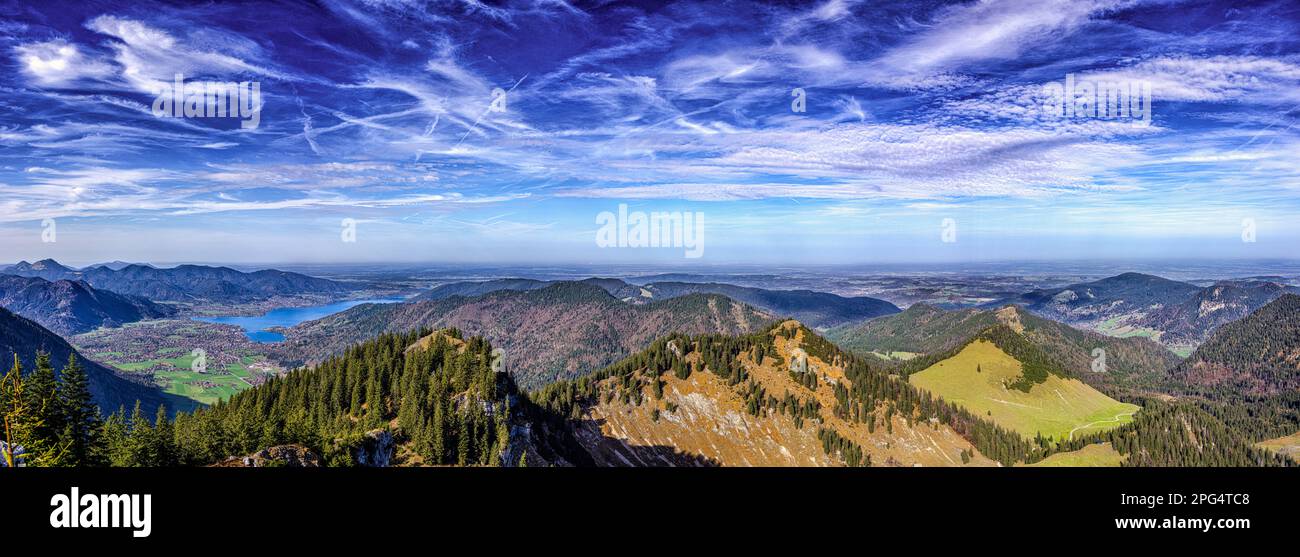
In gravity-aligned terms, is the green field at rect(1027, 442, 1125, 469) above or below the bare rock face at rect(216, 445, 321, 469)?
below

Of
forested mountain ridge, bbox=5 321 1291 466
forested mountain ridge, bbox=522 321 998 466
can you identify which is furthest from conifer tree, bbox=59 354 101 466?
forested mountain ridge, bbox=522 321 998 466

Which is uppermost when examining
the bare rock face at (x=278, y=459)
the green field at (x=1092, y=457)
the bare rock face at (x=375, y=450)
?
the bare rock face at (x=278, y=459)

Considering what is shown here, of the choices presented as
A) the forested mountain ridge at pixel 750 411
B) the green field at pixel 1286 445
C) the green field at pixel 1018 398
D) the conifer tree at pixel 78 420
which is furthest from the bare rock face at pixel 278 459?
the green field at pixel 1286 445

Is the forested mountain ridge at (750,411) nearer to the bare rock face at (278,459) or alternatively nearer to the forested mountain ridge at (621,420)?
the forested mountain ridge at (621,420)

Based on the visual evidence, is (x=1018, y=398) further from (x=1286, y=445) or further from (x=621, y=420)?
(x=621, y=420)

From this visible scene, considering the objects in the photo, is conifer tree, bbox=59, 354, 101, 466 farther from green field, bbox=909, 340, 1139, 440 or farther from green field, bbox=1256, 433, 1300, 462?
green field, bbox=1256, 433, 1300, 462

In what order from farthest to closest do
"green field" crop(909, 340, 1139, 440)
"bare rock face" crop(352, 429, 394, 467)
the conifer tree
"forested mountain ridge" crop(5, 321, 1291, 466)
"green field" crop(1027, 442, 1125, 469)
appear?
"green field" crop(909, 340, 1139, 440) → "green field" crop(1027, 442, 1125, 469) → "bare rock face" crop(352, 429, 394, 467) → "forested mountain ridge" crop(5, 321, 1291, 466) → the conifer tree

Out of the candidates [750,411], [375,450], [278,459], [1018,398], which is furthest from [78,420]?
[1018,398]
